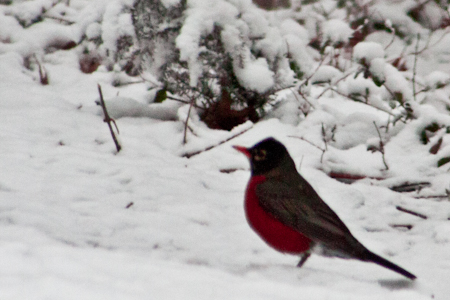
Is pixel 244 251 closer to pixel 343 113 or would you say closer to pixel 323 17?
pixel 343 113

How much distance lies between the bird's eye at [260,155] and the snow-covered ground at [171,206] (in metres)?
0.41

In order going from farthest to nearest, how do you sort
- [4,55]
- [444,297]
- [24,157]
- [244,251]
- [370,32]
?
[370,32]
[4,55]
[24,157]
[244,251]
[444,297]

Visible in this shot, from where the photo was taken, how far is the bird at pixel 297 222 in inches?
91.8

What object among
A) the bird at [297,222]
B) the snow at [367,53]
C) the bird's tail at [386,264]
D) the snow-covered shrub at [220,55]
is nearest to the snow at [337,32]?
the snow-covered shrub at [220,55]

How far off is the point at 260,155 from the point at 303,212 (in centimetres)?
40

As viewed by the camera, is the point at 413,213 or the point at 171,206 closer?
the point at 171,206

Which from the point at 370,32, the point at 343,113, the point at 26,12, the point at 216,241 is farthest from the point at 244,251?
the point at 370,32

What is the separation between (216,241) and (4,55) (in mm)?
3661

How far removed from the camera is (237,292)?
1.66m

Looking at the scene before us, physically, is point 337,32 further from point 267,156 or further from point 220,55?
point 267,156

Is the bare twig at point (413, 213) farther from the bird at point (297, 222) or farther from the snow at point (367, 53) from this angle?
the snow at point (367, 53)

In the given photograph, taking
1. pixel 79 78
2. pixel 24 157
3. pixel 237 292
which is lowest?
pixel 79 78

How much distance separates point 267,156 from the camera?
105 inches

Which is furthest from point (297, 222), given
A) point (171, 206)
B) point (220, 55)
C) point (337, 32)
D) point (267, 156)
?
point (337, 32)
